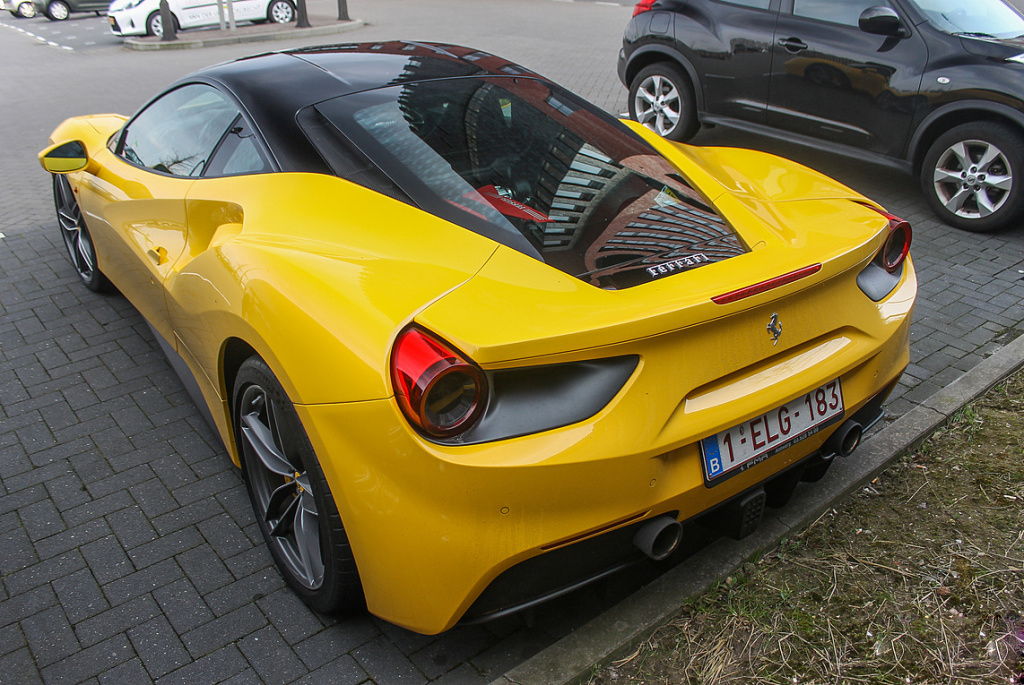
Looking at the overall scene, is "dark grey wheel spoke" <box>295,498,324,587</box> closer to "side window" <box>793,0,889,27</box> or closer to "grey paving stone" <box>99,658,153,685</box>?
"grey paving stone" <box>99,658,153,685</box>

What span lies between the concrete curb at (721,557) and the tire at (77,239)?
3502mm

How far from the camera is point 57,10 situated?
2450cm

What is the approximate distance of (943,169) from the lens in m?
5.61

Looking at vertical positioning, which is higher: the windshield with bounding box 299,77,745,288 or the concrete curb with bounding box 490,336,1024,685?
the windshield with bounding box 299,77,745,288

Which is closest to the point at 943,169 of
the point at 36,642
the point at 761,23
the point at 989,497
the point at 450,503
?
the point at 761,23

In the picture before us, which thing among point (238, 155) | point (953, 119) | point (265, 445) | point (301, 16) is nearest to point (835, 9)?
point (953, 119)

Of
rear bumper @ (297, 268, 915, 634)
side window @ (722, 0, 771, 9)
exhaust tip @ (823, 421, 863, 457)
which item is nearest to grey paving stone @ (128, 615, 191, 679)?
rear bumper @ (297, 268, 915, 634)

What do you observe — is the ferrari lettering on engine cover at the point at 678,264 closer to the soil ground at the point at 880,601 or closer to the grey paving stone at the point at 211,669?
the soil ground at the point at 880,601

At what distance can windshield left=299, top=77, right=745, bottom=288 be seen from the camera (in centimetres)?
223

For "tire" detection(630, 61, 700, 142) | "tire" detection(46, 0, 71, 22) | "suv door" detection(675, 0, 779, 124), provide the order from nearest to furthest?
"suv door" detection(675, 0, 779, 124) → "tire" detection(630, 61, 700, 142) → "tire" detection(46, 0, 71, 22)

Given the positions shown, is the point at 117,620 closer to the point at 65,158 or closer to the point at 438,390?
the point at 438,390

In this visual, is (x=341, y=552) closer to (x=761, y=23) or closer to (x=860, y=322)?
(x=860, y=322)

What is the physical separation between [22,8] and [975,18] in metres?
29.0

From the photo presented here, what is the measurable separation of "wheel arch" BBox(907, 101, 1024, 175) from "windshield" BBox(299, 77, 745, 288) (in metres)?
3.63
